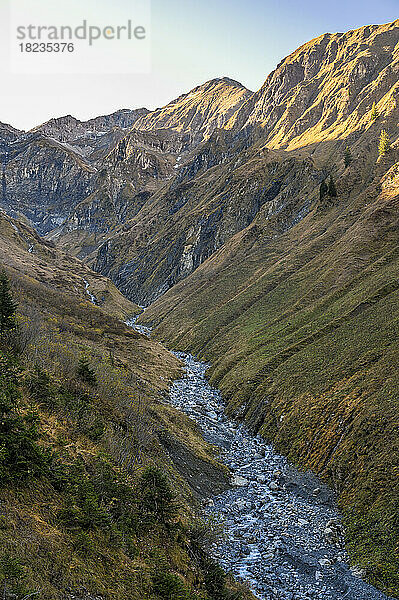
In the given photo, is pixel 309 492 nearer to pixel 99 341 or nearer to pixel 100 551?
pixel 100 551

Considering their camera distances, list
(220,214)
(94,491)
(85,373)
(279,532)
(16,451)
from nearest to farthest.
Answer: (16,451) < (94,491) < (279,532) < (85,373) < (220,214)

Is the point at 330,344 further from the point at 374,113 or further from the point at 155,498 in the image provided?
the point at 374,113

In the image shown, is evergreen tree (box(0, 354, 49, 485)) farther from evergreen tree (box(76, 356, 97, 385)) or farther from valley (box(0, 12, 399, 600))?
evergreen tree (box(76, 356, 97, 385))

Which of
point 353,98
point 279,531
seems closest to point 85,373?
point 279,531

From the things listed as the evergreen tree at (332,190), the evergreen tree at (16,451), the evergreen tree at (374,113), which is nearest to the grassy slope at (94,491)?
the evergreen tree at (16,451)

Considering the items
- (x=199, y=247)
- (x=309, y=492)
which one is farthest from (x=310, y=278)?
(x=199, y=247)

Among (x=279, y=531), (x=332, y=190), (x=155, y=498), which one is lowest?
(x=279, y=531)

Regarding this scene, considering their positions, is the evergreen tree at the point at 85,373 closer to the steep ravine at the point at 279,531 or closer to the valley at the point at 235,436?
the valley at the point at 235,436
